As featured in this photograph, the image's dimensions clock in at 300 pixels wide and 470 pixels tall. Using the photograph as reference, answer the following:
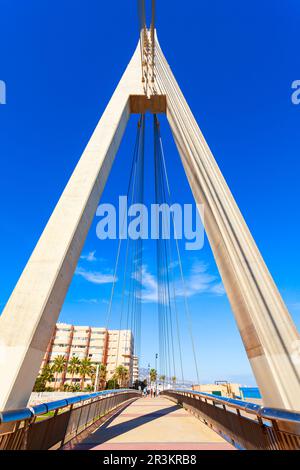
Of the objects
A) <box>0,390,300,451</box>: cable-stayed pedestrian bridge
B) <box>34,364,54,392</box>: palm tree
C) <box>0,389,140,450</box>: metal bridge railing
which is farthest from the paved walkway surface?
<box>34,364,54,392</box>: palm tree

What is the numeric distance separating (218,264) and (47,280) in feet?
11.1

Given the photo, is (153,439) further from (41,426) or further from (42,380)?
(42,380)

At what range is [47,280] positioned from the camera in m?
3.88

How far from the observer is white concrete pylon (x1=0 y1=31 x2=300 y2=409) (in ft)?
11.0

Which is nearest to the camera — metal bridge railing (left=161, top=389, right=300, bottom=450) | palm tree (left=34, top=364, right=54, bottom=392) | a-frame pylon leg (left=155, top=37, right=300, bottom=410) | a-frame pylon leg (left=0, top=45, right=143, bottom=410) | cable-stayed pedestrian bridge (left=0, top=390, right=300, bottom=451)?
metal bridge railing (left=161, top=389, right=300, bottom=450)

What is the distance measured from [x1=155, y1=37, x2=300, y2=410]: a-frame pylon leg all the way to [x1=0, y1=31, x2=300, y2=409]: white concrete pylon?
12 millimetres

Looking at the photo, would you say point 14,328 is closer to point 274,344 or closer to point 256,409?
point 256,409

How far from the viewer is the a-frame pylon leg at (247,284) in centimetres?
341

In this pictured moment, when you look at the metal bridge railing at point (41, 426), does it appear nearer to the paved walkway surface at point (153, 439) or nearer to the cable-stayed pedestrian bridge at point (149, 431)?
the cable-stayed pedestrian bridge at point (149, 431)

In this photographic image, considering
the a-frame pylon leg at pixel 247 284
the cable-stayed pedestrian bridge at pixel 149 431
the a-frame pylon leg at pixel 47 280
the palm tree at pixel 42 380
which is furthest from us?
the palm tree at pixel 42 380

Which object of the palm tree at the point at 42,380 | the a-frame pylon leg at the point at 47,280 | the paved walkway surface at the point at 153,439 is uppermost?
the palm tree at the point at 42,380

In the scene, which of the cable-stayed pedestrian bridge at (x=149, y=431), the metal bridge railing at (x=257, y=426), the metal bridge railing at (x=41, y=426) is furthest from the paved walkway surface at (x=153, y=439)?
the metal bridge railing at (x=41, y=426)

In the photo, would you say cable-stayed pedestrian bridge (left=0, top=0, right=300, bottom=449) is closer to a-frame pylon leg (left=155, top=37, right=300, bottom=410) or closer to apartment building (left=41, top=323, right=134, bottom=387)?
a-frame pylon leg (left=155, top=37, right=300, bottom=410)

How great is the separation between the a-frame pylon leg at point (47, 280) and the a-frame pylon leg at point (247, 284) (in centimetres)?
234
